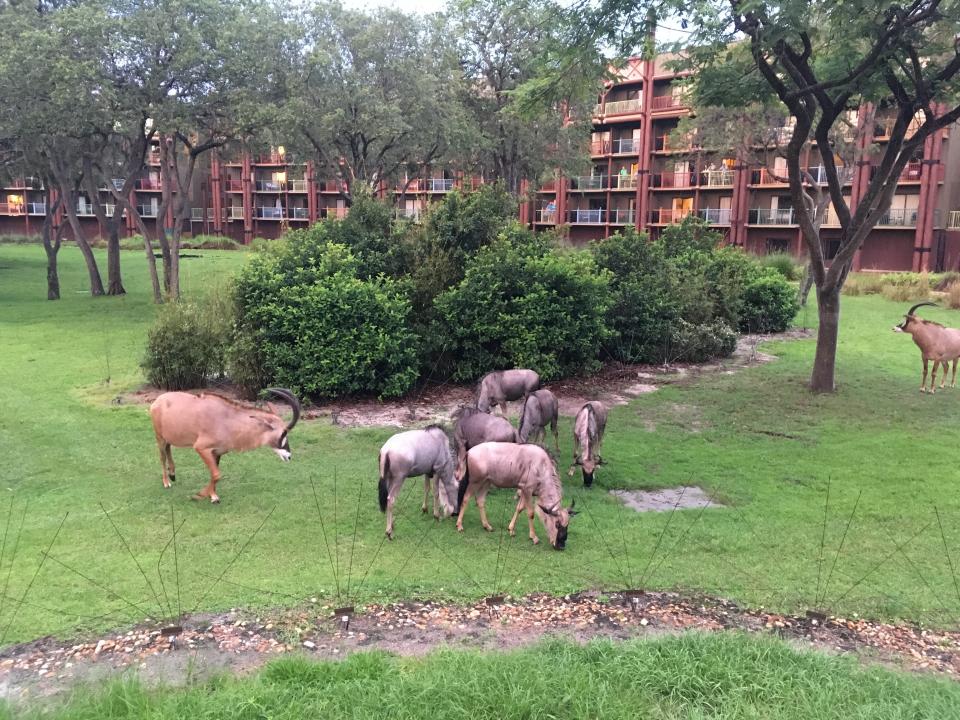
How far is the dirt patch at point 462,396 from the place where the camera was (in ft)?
36.8

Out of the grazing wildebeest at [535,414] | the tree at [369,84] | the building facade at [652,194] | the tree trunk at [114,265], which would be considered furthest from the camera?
the building facade at [652,194]

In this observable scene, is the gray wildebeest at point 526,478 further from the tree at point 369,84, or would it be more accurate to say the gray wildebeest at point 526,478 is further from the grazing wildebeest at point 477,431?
the tree at point 369,84

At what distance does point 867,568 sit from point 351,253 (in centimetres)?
972

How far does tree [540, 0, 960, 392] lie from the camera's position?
33.1ft

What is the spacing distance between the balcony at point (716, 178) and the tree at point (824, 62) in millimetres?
33381

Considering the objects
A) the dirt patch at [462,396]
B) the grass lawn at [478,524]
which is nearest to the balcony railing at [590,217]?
the dirt patch at [462,396]

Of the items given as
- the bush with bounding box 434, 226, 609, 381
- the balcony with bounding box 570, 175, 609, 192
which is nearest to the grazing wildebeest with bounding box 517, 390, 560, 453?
the bush with bounding box 434, 226, 609, 381

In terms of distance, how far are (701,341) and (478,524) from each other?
33.5 ft

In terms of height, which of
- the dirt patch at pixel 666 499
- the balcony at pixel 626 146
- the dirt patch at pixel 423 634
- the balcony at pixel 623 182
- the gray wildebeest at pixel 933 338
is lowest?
the dirt patch at pixel 423 634

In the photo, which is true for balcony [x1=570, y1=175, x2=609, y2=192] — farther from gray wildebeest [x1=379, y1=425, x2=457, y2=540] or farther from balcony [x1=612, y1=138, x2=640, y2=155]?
gray wildebeest [x1=379, y1=425, x2=457, y2=540]

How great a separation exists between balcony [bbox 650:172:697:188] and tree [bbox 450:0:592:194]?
571 inches

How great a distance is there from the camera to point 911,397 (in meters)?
12.7

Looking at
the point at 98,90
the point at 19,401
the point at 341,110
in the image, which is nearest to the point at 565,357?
the point at 19,401

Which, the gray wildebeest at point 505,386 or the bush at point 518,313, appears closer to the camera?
the gray wildebeest at point 505,386
